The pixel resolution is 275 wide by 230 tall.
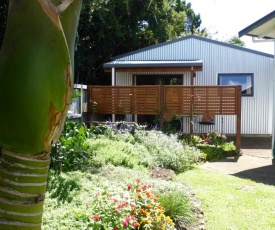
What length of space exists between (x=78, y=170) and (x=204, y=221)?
231cm

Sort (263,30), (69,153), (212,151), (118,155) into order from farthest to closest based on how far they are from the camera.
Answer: (263,30) → (212,151) → (118,155) → (69,153)

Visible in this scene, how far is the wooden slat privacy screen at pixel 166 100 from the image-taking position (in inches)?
484

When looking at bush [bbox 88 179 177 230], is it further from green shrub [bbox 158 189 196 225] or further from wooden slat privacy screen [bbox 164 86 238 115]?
wooden slat privacy screen [bbox 164 86 238 115]

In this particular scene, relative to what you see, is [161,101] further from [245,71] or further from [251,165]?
[245,71]

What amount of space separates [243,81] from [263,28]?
5246 millimetres

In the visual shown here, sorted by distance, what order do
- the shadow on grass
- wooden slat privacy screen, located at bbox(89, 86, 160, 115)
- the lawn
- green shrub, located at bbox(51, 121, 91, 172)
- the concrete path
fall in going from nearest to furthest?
the lawn
green shrub, located at bbox(51, 121, 91, 172)
the shadow on grass
the concrete path
wooden slat privacy screen, located at bbox(89, 86, 160, 115)

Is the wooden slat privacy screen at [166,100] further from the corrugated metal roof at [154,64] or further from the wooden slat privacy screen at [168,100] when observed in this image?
the corrugated metal roof at [154,64]

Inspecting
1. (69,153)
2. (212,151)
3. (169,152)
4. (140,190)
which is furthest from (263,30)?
(140,190)

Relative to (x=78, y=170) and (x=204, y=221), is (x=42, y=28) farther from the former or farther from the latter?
(x=78, y=170)

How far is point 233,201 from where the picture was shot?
604 centimetres

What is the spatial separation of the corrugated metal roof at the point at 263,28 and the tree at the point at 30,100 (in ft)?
31.7

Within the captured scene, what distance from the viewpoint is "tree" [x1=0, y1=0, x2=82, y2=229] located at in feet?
2.82

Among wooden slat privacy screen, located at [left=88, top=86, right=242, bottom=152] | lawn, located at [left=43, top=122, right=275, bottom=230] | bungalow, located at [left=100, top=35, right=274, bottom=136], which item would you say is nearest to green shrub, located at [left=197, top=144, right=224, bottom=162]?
lawn, located at [left=43, top=122, right=275, bottom=230]

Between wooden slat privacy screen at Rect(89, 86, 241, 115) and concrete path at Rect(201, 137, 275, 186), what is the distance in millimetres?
1587
